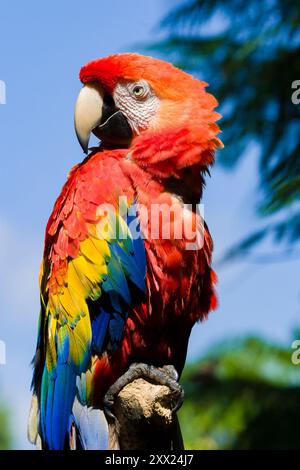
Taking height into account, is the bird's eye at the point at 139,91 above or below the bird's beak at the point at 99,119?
above

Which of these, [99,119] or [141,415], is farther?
[99,119]

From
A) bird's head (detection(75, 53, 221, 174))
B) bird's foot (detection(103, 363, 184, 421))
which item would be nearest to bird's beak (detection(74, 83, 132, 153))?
bird's head (detection(75, 53, 221, 174))

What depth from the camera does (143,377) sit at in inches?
77.9

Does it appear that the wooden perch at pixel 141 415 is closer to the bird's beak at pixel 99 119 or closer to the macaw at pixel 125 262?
the macaw at pixel 125 262

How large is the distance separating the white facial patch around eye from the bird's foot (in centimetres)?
70

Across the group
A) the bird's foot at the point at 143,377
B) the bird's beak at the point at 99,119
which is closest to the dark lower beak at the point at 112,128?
the bird's beak at the point at 99,119

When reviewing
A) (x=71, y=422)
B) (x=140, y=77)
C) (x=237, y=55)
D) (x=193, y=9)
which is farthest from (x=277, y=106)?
(x=71, y=422)

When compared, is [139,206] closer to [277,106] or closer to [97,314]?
[97,314]

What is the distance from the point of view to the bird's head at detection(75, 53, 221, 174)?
2148 millimetres

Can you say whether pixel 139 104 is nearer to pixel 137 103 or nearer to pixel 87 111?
pixel 137 103

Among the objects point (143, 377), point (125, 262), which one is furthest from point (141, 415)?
point (125, 262)

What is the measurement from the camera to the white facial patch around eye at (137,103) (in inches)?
86.9

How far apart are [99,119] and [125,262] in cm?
47

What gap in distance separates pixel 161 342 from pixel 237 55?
8.22 ft
